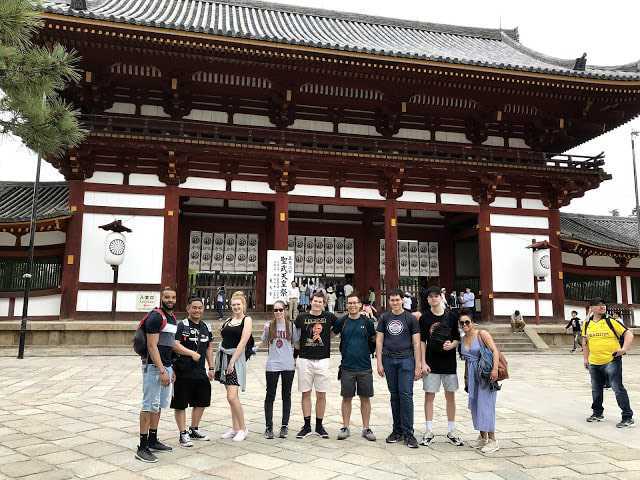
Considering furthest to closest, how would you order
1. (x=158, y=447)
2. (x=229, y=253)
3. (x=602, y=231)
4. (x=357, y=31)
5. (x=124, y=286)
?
(x=357, y=31) < (x=602, y=231) < (x=229, y=253) < (x=124, y=286) < (x=158, y=447)

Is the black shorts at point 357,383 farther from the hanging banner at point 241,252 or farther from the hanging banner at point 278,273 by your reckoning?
the hanging banner at point 241,252

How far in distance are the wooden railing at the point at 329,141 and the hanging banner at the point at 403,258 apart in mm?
4006

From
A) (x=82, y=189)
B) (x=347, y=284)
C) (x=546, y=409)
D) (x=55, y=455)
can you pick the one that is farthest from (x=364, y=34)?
(x=55, y=455)

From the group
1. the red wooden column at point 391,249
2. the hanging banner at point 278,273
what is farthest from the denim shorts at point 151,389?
the red wooden column at point 391,249

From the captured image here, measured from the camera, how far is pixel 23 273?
44.1ft

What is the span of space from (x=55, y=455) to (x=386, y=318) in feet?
12.4

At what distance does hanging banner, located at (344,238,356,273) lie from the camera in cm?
1783

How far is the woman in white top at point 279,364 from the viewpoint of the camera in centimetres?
550

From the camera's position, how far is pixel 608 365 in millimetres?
6414

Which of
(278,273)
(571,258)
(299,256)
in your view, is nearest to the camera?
(278,273)

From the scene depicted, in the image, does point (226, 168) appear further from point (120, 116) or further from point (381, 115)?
point (381, 115)

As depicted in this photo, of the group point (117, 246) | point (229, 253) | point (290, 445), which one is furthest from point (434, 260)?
point (290, 445)

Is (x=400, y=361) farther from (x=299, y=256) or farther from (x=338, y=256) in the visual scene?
(x=338, y=256)

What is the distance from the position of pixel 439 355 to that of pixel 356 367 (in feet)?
3.20
